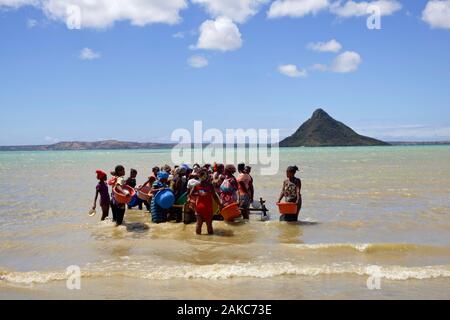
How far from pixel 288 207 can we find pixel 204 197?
7.51 ft

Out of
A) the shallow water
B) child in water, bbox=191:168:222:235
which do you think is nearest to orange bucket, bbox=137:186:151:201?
the shallow water

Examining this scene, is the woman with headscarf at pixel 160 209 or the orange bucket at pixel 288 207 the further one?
the woman with headscarf at pixel 160 209

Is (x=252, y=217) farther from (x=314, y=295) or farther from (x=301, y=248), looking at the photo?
(x=314, y=295)

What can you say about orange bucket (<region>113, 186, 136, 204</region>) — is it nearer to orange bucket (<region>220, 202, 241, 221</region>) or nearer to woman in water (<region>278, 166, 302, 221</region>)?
orange bucket (<region>220, 202, 241, 221</region>)

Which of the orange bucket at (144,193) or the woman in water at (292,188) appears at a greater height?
the woman in water at (292,188)

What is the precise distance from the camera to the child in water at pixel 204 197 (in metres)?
9.53

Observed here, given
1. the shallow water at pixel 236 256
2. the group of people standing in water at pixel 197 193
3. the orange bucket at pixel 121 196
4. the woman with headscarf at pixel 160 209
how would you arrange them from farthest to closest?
the woman with headscarf at pixel 160 209 < the orange bucket at pixel 121 196 < the group of people standing in water at pixel 197 193 < the shallow water at pixel 236 256

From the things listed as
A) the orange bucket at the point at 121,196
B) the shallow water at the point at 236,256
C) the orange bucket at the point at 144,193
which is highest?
the orange bucket at the point at 121,196

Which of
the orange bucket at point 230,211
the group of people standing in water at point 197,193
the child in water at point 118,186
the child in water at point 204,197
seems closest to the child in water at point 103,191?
the group of people standing in water at point 197,193

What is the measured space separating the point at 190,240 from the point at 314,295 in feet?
12.6

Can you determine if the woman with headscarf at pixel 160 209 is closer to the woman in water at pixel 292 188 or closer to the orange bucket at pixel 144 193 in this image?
the orange bucket at pixel 144 193

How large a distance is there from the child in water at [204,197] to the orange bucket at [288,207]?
181 centimetres

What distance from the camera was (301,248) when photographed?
864 centimetres

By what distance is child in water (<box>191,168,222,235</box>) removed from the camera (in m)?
9.53
